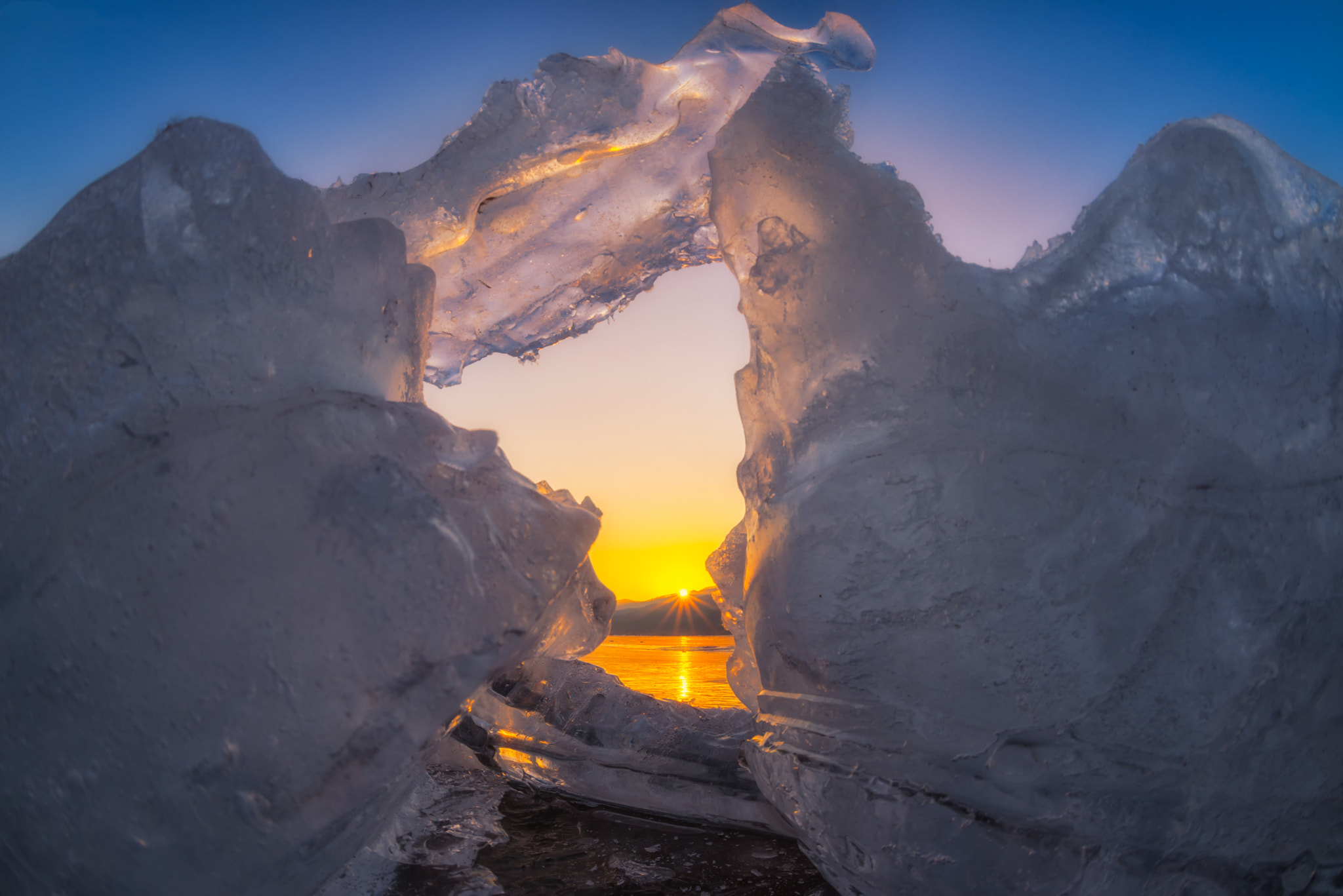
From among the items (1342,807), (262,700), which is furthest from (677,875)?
(1342,807)

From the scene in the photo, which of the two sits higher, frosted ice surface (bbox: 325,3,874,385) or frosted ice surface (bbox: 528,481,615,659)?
frosted ice surface (bbox: 325,3,874,385)

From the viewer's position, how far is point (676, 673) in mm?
4191

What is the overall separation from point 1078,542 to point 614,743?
1091mm

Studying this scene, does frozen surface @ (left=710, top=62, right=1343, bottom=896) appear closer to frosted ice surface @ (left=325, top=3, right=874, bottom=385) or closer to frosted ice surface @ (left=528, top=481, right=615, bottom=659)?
frosted ice surface @ (left=325, top=3, right=874, bottom=385)

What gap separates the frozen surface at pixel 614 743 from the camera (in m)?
1.49

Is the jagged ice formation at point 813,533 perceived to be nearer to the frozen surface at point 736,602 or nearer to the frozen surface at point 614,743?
the frozen surface at point 614,743

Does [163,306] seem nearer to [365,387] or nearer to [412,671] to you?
[365,387]

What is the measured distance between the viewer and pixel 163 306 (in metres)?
0.98

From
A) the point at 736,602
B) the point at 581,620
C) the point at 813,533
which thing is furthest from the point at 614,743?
the point at 813,533

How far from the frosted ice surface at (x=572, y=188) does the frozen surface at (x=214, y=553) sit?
342 mm

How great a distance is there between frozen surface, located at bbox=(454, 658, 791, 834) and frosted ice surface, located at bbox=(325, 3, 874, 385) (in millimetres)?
889

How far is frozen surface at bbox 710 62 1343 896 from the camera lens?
1020 mm

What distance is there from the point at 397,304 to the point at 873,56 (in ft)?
3.90

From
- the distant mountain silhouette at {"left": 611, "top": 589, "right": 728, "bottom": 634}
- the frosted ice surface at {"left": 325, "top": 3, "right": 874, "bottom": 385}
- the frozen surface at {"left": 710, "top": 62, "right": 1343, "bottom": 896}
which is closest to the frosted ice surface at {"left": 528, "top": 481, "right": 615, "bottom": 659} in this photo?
the frosted ice surface at {"left": 325, "top": 3, "right": 874, "bottom": 385}
